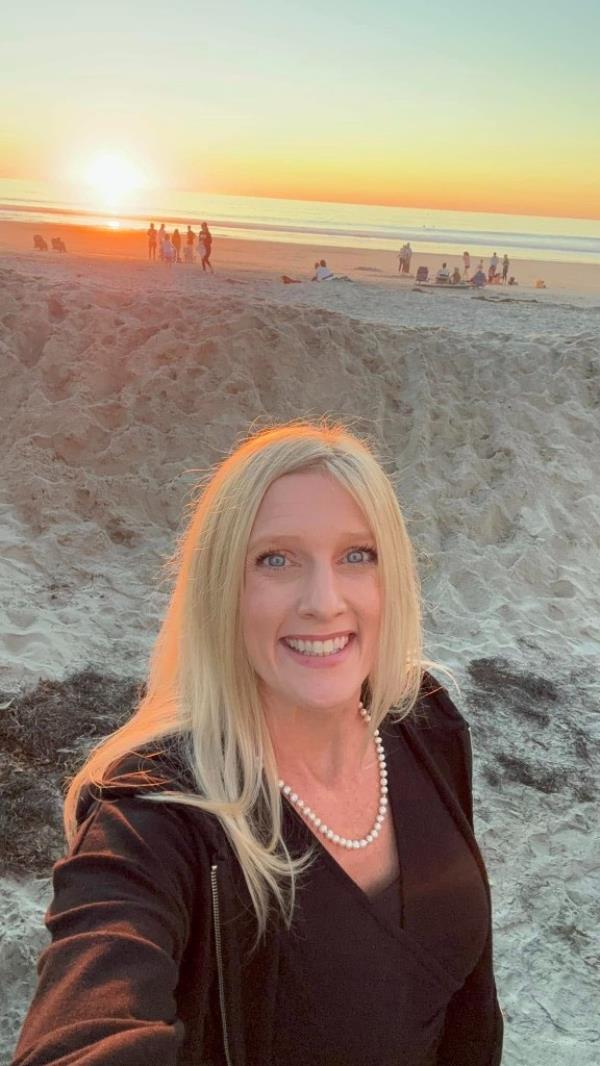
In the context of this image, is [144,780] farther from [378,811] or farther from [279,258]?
[279,258]

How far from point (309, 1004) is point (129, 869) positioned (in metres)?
0.49

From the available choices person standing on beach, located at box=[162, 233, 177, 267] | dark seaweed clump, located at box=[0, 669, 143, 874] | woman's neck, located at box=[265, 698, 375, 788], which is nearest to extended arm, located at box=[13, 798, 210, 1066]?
woman's neck, located at box=[265, 698, 375, 788]

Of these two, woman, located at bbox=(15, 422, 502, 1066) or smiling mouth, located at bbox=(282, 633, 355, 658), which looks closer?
woman, located at bbox=(15, 422, 502, 1066)

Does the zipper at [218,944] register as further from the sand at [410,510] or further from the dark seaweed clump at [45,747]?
the dark seaweed clump at [45,747]

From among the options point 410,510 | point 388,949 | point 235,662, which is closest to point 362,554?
point 235,662

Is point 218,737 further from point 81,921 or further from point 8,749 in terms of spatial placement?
point 8,749

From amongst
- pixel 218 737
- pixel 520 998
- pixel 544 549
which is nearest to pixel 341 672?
pixel 218 737

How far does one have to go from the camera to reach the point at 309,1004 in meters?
1.55

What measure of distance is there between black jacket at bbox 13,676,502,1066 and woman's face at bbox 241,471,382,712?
Answer: 1.00 ft

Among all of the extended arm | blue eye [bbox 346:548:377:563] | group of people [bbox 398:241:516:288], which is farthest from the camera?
group of people [bbox 398:241:516:288]

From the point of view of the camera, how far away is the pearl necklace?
1.71m

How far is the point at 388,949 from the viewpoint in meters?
1.62

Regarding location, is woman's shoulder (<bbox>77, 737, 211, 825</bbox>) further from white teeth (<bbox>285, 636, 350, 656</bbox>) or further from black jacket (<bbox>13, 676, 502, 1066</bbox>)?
white teeth (<bbox>285, 636, 350, 656</bbox>)

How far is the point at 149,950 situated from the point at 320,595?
0.71 meters
